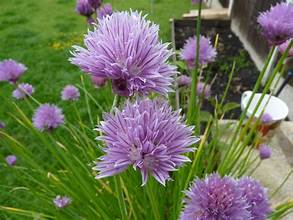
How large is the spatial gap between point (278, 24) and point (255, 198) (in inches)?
15.2

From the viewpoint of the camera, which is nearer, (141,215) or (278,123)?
(141,215)

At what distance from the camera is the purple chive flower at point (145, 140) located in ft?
1.84

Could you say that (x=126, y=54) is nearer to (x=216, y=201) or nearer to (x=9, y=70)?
(x=216, y=201)

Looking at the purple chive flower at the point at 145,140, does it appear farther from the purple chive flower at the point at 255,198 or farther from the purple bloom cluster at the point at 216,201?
the purple chive flower at the point at 255,198

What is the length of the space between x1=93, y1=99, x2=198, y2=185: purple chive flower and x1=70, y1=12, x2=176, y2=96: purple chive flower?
0.04 meters

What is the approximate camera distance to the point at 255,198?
745 mm

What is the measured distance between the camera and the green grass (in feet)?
8.68

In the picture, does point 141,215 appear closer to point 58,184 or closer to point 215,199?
point 58,184

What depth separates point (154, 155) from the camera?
0.56 meters

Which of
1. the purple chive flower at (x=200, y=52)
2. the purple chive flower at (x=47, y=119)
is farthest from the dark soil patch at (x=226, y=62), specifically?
the purple chive flower at (x=47, y=119)

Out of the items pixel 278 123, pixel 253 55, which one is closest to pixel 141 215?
pixel 278 123

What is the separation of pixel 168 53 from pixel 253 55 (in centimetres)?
283

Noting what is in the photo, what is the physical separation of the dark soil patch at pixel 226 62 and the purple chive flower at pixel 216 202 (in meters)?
1.65

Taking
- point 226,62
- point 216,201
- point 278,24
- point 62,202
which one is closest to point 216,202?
point 216,201
